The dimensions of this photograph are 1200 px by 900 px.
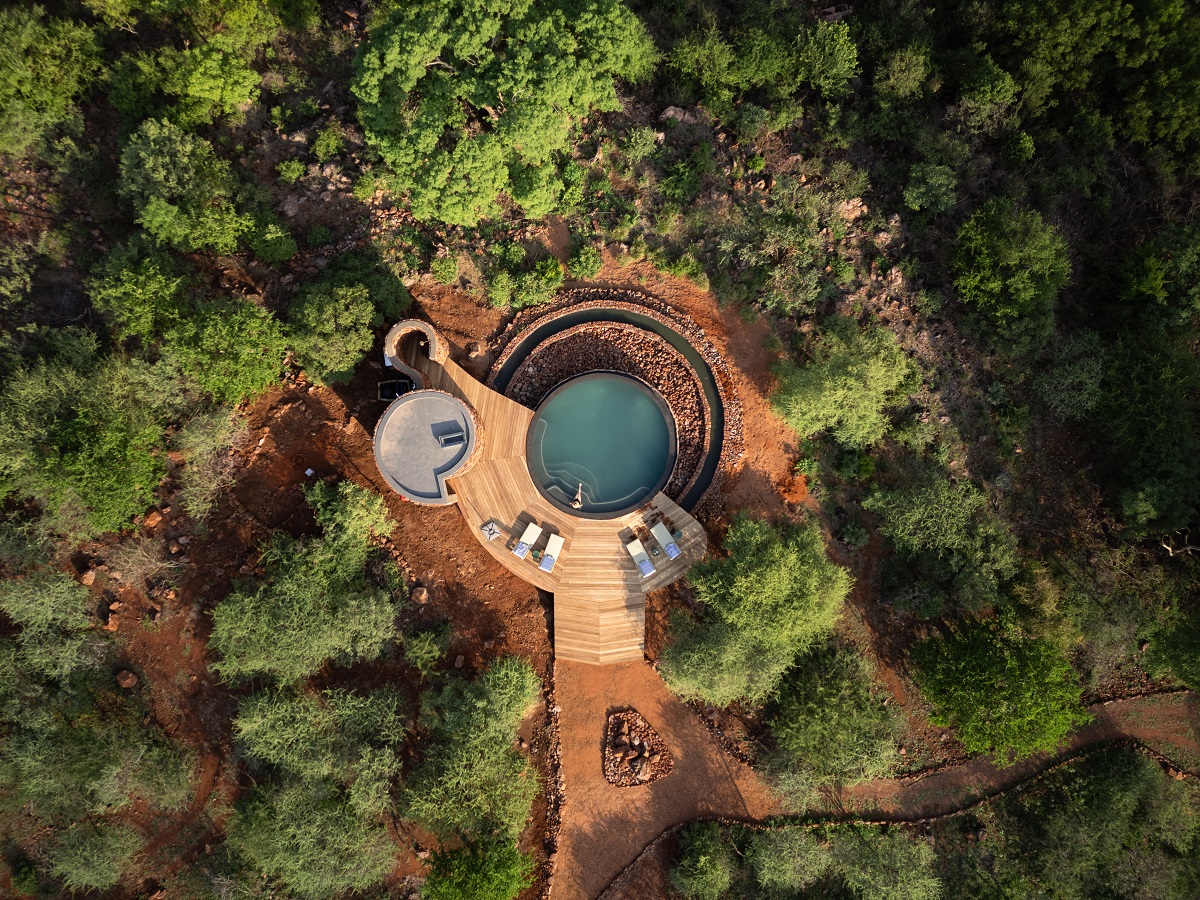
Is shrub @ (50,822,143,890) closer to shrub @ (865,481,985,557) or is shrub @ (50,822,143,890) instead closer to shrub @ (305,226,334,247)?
shrub @ (305,226,334,247)

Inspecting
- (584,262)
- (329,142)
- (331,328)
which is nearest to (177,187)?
(329,142)

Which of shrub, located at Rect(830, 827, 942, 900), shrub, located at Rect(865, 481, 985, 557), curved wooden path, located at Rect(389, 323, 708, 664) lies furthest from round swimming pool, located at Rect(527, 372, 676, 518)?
shrub, located at Rect(830, 827, 942, 900)

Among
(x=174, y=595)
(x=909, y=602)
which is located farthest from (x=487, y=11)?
(x=909, y=602)

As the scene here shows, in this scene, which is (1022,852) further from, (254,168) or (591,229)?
(254,168)

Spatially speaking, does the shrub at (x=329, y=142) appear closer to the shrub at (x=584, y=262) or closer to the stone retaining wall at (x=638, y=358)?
the stone retaining wall at (x=638, y=358)

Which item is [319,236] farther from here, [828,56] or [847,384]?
[828,56]

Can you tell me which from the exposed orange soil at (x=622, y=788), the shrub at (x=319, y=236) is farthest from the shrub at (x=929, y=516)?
the shrub at (x=319, y=236)

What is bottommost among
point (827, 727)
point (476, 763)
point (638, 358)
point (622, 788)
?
point (622, 788)
